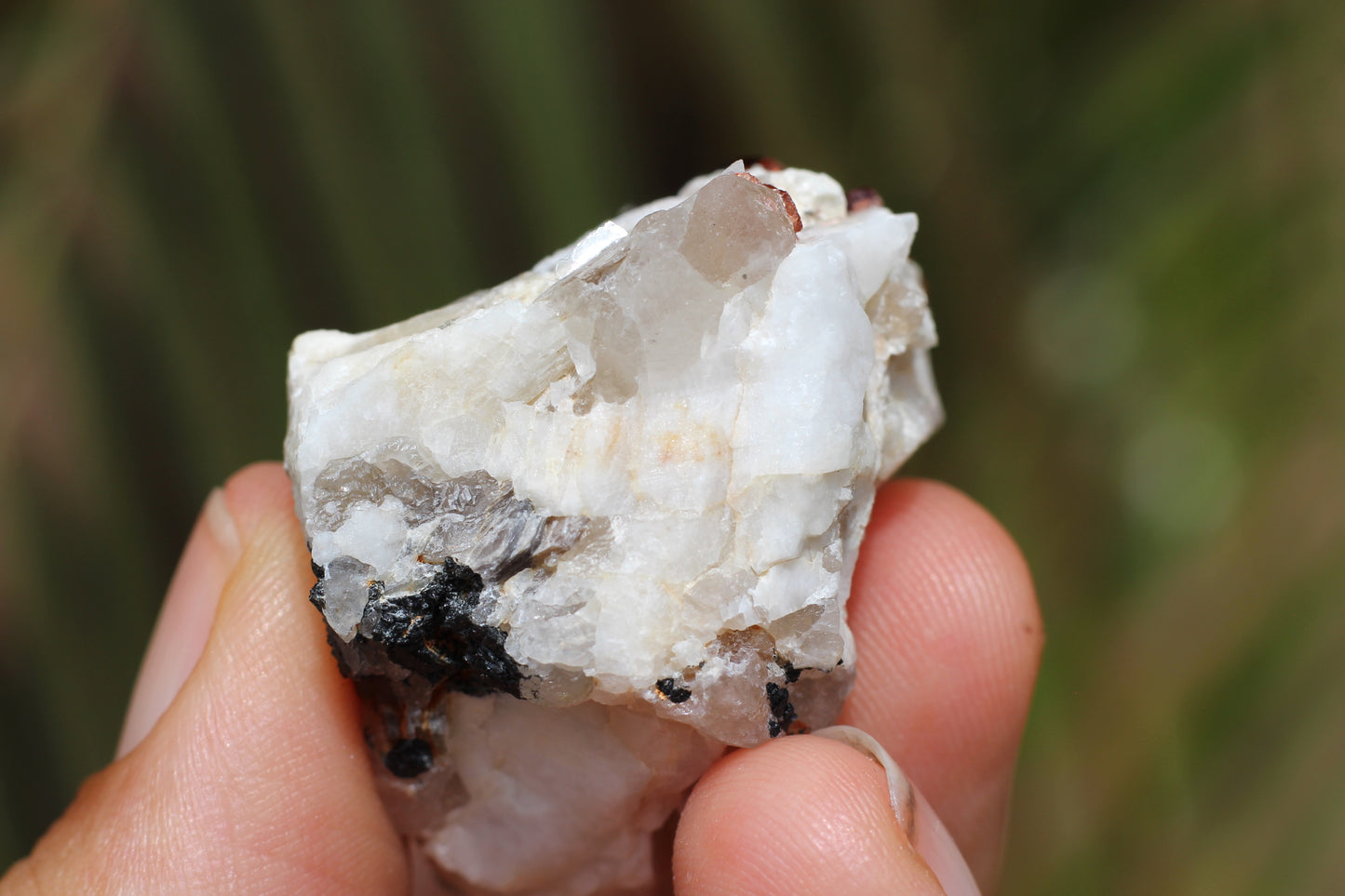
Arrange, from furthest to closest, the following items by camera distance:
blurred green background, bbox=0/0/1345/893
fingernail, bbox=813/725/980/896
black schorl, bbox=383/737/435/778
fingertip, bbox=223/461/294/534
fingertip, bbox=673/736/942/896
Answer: blurred green background, bbox=0/0/1345/893 < fingertip, bbox=223/461/294/534 < black schorl, bbox=383/737/435/778 < fingernail, bbox=813/725/980/896 < fingertip, bbox=673/736/942/896

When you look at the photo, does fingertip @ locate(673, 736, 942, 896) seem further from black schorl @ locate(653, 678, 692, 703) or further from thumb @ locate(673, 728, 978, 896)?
black schorl @ locate(653, 678, 692, 703)

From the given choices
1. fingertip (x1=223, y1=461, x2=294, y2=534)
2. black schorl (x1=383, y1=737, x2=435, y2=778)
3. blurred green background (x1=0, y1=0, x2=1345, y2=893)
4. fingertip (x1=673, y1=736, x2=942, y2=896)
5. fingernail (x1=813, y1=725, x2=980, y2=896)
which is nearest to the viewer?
fingertip (x1=673, y1=736, x2=942, y2=896)

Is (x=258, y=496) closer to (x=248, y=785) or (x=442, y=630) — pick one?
(x=248, y=785)

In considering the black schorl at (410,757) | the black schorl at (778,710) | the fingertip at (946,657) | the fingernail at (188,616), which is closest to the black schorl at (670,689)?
the black schorl at (778,710)

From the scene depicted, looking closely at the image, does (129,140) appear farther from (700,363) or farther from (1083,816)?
(1083,816)

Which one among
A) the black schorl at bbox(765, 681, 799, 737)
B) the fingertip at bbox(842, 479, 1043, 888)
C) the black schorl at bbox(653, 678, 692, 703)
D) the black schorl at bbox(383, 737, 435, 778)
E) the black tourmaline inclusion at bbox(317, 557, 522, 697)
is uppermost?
the black tourmaline inclusion at bbox(317, 557, 522, 697)

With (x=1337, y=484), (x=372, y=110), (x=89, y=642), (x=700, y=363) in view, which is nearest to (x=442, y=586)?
(x=700, y=363)

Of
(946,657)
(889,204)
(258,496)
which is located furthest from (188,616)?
(889,204)

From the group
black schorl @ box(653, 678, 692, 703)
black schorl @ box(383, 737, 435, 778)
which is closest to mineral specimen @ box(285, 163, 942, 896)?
black schorl @ box(653, 678, 692, 703)
